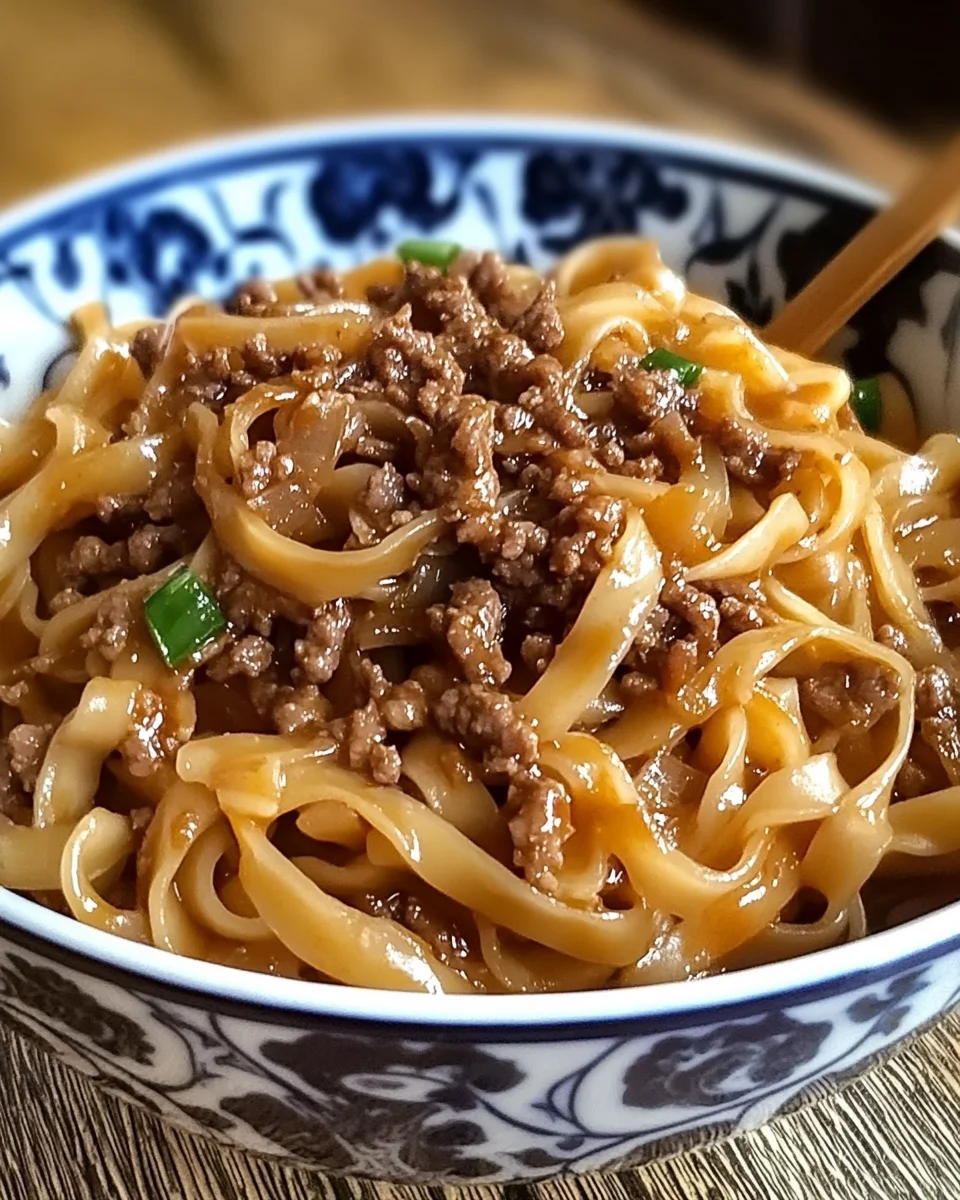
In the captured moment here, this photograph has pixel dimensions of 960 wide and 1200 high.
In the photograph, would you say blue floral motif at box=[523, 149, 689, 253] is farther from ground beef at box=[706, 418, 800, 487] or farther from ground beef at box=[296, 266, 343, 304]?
ground beef at box=[706, 418, 800, 487]

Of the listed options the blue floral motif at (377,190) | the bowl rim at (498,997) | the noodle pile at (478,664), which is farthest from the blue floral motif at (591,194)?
the bowl rim at (498,997)

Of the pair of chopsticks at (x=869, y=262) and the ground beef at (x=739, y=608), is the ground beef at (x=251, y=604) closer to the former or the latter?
the ground beef at (x=739, y=608)

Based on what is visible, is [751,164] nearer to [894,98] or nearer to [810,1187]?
[810,1187]

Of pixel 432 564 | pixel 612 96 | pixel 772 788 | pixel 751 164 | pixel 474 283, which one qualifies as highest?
pixel 612 96

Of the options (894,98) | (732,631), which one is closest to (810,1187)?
(732,631)

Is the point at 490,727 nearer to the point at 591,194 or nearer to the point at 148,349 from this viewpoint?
the point at 148,349

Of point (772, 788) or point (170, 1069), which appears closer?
point (170, 1069)

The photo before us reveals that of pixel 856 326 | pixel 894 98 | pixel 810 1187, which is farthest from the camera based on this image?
pixel 894 98
